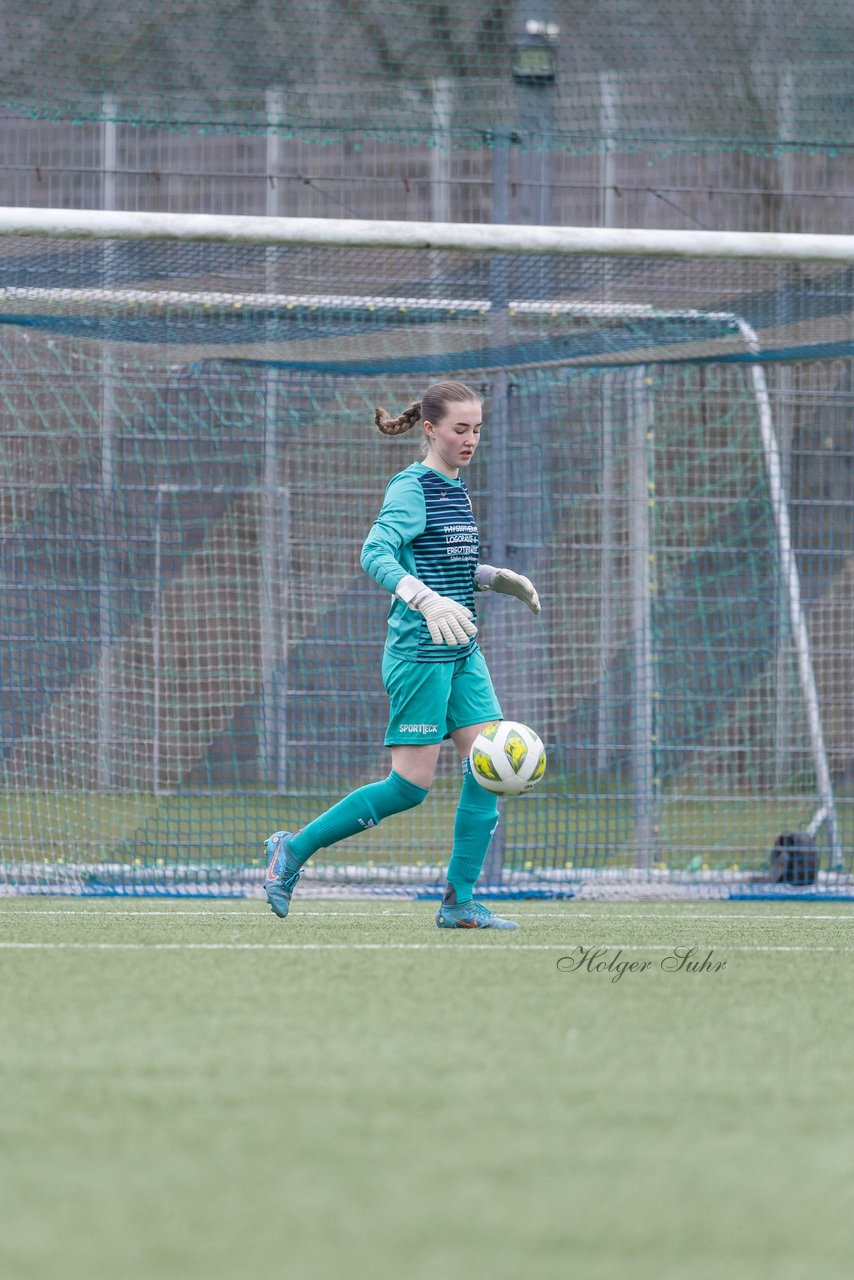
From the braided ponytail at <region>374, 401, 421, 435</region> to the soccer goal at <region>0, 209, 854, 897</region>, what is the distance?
146 cm

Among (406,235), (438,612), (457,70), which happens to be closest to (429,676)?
(438,612)

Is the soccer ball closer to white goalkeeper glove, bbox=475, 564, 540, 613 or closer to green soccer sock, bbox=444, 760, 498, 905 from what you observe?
green soccer sock, bbox=444, 760, 498, 905

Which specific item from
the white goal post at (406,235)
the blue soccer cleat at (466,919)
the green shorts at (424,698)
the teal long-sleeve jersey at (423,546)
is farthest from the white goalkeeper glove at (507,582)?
the white goal post at (406,235)

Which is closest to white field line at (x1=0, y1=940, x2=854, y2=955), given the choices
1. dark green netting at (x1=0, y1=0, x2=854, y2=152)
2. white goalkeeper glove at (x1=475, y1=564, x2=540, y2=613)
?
A: white goalkeeper glove at (x1=475, y1=564, x2=540, y2=613)

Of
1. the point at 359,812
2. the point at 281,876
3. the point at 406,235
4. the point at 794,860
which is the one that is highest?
the point at 406,235

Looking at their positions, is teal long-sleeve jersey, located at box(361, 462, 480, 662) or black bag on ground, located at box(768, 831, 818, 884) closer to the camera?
teal long-sleeve jersey, located at box(361, 462, 480, 662)

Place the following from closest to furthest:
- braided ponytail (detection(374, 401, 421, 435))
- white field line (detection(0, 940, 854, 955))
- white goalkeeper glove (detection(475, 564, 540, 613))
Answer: white field line (detection(0, 940, 854, 955))
braided ponytail (detection(374, 401, 421, 435))
white goalkeeper glove (detection(475, 564, 540, 613))

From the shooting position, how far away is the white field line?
4387 millimetres

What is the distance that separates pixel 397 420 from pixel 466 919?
1.50 m

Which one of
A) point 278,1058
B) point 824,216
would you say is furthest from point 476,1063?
point 824,216

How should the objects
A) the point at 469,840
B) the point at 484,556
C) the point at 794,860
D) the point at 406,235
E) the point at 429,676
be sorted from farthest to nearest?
the point at 484,556, the point at 794,860, the point at 406,235, the point at 469,840, the point at 429,676

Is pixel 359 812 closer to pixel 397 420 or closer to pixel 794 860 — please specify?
pixel 397 420

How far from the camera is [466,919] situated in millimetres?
5078

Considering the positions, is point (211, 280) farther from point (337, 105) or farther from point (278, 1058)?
point (278, 1058)
